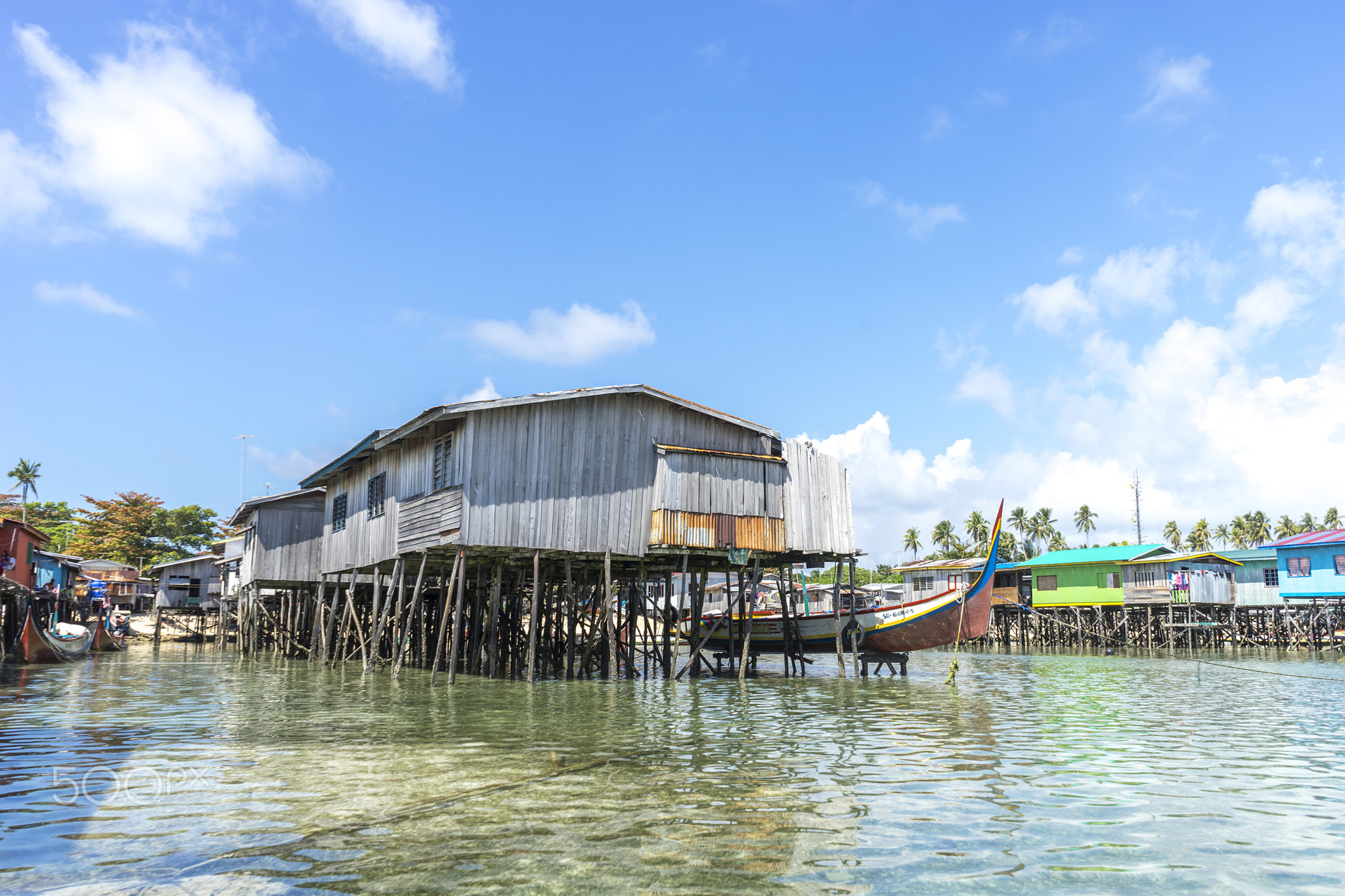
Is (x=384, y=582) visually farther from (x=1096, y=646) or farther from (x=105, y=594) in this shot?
(x=1096, y=646)

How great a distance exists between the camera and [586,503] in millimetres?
20406

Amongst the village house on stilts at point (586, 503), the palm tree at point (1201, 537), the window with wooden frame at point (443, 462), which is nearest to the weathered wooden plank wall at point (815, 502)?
the village house on stilts at point (586, 503)

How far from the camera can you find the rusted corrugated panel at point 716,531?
20.5 m

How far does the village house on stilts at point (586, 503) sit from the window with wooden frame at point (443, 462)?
0.05m

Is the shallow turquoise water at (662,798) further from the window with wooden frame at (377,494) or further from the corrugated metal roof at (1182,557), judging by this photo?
the corrugated metal roof at (1182,557)

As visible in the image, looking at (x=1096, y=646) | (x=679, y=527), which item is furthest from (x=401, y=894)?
(x=1096, y=646)

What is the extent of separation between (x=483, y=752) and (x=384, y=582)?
21.7 m

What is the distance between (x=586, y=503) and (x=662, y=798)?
493 inches

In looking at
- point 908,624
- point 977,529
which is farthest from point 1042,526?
point 908,624

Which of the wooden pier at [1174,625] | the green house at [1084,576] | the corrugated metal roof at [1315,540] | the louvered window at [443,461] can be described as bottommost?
the wooden pier at [1174,625]

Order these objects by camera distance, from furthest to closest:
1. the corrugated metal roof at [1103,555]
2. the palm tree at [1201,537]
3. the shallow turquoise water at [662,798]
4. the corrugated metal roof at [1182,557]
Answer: the palm tree at [1201,537]
the corrugated metal roof at [1103,555]
the corrugated metal roof at [1182,557]
the shallow turquoise water at [662,798]

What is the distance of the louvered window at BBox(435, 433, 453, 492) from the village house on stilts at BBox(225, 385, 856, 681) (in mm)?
49

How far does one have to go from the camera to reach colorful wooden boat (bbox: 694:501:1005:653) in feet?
74.6

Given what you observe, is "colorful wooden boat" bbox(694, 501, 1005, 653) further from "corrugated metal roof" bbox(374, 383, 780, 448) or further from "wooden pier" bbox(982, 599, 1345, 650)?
"wooden pier" bbox(982, 599, 1345, 650)
